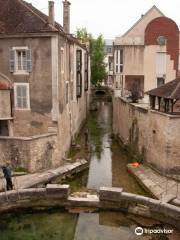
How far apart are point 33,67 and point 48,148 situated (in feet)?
17.9

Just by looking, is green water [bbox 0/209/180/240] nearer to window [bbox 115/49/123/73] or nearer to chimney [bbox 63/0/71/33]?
chimney [bbox 63/0/71/33]

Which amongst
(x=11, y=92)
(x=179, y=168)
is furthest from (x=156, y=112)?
(x=11, y=92)

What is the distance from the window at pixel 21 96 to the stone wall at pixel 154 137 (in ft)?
27.2

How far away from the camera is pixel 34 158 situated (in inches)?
720

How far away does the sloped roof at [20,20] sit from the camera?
774 inches

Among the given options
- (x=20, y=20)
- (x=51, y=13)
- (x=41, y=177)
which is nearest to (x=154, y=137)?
(x=41, y=177)

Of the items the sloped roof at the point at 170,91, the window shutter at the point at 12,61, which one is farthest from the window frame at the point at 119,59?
the window shutter at the point at 12,61

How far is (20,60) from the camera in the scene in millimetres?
20203

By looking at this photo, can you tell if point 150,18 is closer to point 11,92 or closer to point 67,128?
point 67,128

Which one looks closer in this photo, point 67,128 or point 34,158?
point 34,158

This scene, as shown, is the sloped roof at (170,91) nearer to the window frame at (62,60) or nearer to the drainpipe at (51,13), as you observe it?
the window frame at (62,60)

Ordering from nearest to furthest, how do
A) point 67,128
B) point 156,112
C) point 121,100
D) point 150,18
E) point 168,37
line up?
1. point 156,112
2. point 67,128
3. point 121,100
4. point 168,37
5. point 150,18

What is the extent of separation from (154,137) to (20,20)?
12.0 m

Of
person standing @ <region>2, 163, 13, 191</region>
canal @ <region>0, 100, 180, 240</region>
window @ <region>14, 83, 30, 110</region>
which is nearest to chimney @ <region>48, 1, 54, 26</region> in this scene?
window @ <region>14, 83, 30, 110</region>
